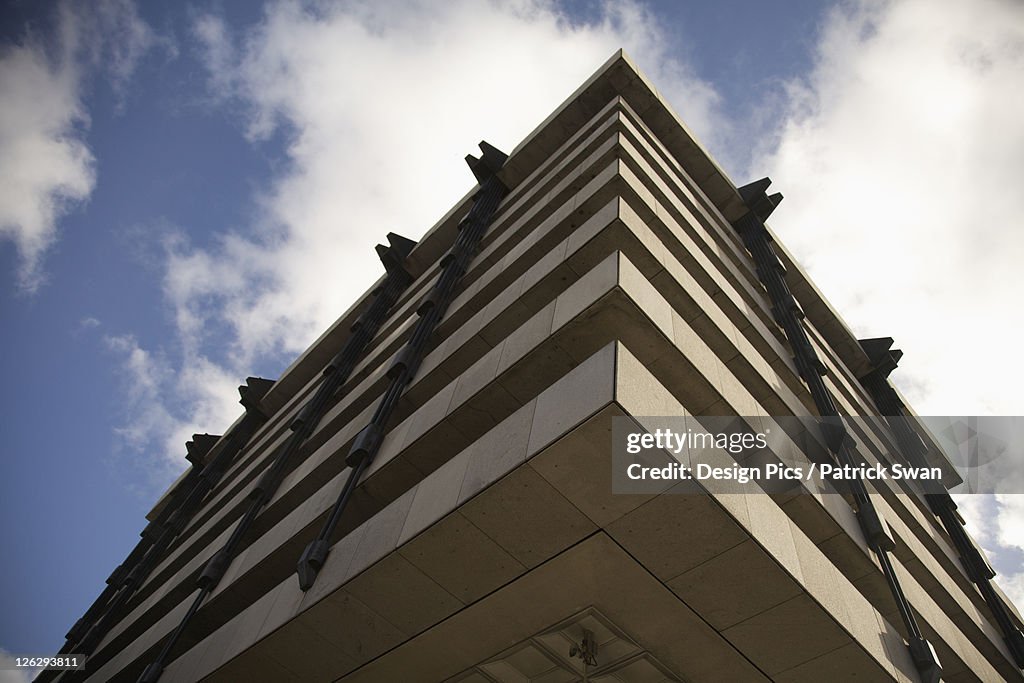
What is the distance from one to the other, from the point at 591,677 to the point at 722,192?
1732cm

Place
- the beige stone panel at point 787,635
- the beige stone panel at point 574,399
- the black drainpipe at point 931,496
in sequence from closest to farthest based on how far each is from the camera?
the beige stone panel at point 574,399 < the beige stone panel at point 787,635 < the black drainpipe at point 931,496

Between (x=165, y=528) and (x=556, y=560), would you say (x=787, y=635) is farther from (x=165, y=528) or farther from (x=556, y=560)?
(x=165, y=528)

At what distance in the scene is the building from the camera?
6.40m

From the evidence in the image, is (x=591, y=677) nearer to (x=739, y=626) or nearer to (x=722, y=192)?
(x=739, y=626)

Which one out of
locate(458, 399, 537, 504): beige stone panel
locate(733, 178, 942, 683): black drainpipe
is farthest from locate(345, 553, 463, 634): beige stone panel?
locate(733, 178, 942, 683): black drainpipe

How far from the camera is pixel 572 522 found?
6.44 m

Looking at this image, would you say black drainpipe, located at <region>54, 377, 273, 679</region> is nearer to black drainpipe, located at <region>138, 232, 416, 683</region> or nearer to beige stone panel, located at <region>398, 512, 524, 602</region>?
black drainpipe, located at <region>138, 232, 416, 683</region>

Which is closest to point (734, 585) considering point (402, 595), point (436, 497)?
point (436, 497)

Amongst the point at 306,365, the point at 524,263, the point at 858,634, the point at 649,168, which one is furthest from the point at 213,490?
the point at 858,634

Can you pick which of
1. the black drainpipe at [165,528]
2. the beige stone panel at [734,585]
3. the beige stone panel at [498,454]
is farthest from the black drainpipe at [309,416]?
the beige stone panel at [734,585]

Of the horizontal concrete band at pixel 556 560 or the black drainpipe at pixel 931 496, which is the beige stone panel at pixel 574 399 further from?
the black drainpipe at pixel 931 496

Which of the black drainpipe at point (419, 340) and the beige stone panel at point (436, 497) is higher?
the black drainpipe at point (419, 340)

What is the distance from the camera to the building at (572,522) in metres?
6.40

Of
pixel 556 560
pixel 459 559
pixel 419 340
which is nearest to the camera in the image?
pixel 556 560
